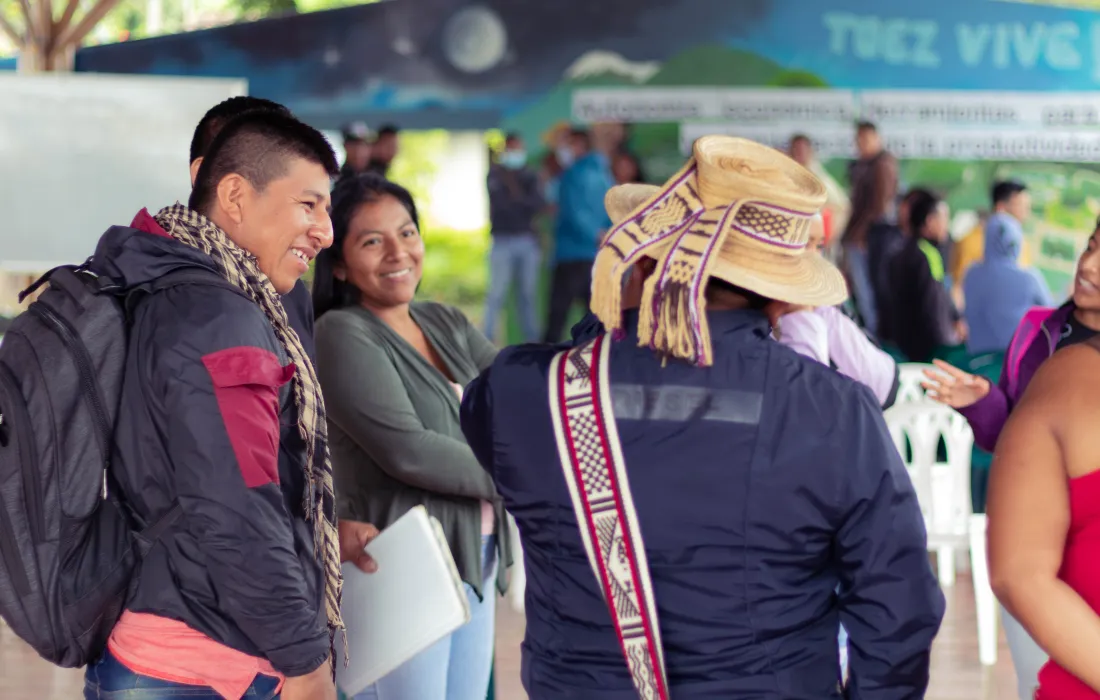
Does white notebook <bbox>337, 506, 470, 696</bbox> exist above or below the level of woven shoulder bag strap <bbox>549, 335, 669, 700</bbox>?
below

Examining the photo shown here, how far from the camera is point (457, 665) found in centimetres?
Result: 283

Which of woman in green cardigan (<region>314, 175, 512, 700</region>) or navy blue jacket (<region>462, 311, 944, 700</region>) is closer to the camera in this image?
navy blue jacket (<region>462, 311, 944, 700</region>)

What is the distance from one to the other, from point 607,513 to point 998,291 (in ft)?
21.1

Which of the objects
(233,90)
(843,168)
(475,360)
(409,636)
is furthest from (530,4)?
(409,636)

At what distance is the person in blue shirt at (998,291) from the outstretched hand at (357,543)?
5.66m

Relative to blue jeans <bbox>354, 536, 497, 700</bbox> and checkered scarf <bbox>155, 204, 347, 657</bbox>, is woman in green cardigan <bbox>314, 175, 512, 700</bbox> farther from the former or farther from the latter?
checkered scarf <bbox>155, 204, 347, 657</bbox>

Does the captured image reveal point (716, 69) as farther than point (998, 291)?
Yes

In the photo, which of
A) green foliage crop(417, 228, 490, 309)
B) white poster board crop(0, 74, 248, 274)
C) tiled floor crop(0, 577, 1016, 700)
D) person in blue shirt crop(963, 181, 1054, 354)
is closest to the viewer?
tiled floor crop(0, 577, 1016, 700)

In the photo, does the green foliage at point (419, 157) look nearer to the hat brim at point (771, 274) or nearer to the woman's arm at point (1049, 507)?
the hat brim at point (771, 274)

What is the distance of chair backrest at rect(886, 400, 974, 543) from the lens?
521 centimetres

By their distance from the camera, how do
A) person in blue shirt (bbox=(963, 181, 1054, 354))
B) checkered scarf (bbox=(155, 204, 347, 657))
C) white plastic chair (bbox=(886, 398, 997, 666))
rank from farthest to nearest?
person in blue shirt (bbox=(963, 181, 1054, 354)) < white plastic chair (bbox=(886, 398, 997, 666)) < checkered scarf (bbox=(155, 204, 347, 657))

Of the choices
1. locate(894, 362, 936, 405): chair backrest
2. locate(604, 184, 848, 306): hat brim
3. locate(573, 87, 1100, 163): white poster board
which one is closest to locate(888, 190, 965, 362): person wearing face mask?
locate(573, 87, 1100, 163): white poster board

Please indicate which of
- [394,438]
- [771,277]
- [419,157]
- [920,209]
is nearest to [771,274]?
[771,277]

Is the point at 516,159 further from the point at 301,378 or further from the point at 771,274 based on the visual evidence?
the point at 771,274
